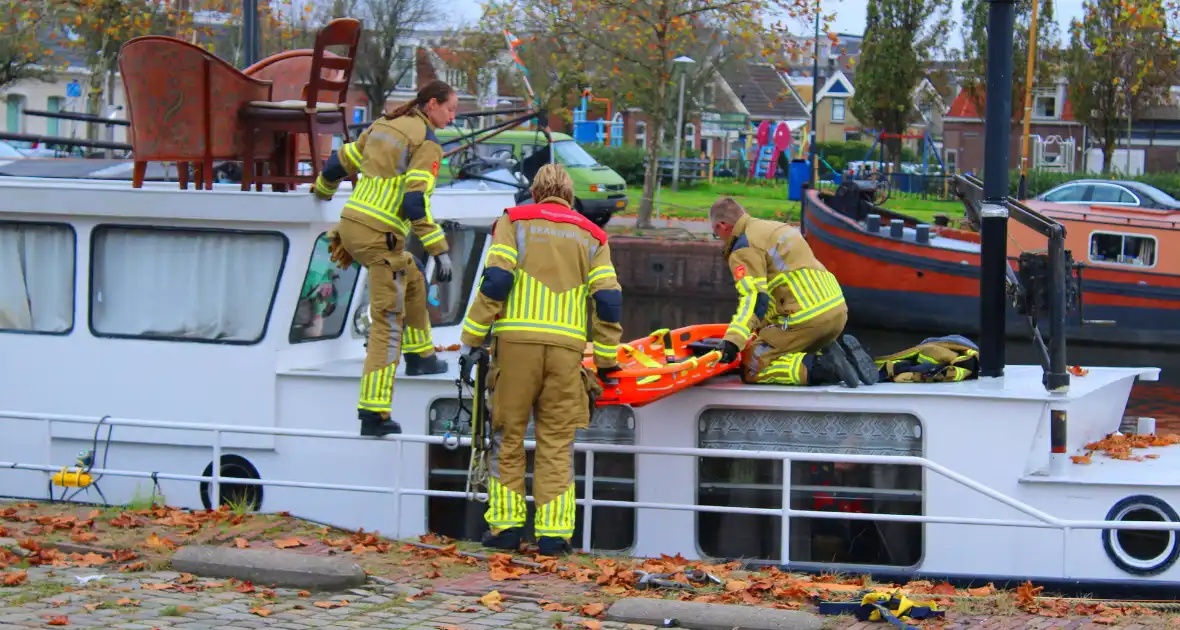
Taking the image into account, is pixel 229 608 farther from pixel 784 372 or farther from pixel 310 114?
pixel 310 114

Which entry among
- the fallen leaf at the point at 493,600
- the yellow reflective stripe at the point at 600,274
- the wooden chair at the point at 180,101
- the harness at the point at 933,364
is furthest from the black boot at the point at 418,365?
the harness at the point at 933,364

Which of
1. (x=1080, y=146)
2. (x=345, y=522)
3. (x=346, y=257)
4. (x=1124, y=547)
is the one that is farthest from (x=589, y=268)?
(x=1080, y=146)

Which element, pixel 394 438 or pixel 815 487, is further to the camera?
pixel 815 487

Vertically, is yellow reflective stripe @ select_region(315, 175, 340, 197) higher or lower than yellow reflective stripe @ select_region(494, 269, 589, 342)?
higher

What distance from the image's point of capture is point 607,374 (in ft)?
24.0

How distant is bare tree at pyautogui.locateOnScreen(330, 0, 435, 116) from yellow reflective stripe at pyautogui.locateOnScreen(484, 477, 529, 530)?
103ft

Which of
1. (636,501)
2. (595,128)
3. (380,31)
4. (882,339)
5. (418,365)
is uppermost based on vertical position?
(380,31)

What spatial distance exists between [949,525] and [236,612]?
3.78 m

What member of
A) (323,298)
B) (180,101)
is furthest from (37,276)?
(323,298)

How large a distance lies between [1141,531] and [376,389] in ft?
13.7

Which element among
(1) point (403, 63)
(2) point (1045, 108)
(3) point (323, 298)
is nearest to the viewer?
(3) point (323, 298)

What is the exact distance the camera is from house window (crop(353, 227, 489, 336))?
31.4 feet

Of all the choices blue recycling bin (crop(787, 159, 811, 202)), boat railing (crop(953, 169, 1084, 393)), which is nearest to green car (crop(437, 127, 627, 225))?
blue recycling bin (crop(787, 159, 811, 202))

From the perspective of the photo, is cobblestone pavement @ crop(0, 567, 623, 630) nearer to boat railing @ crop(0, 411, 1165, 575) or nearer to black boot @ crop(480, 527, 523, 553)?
black boot @ crop(480, 527, 523, 553)
